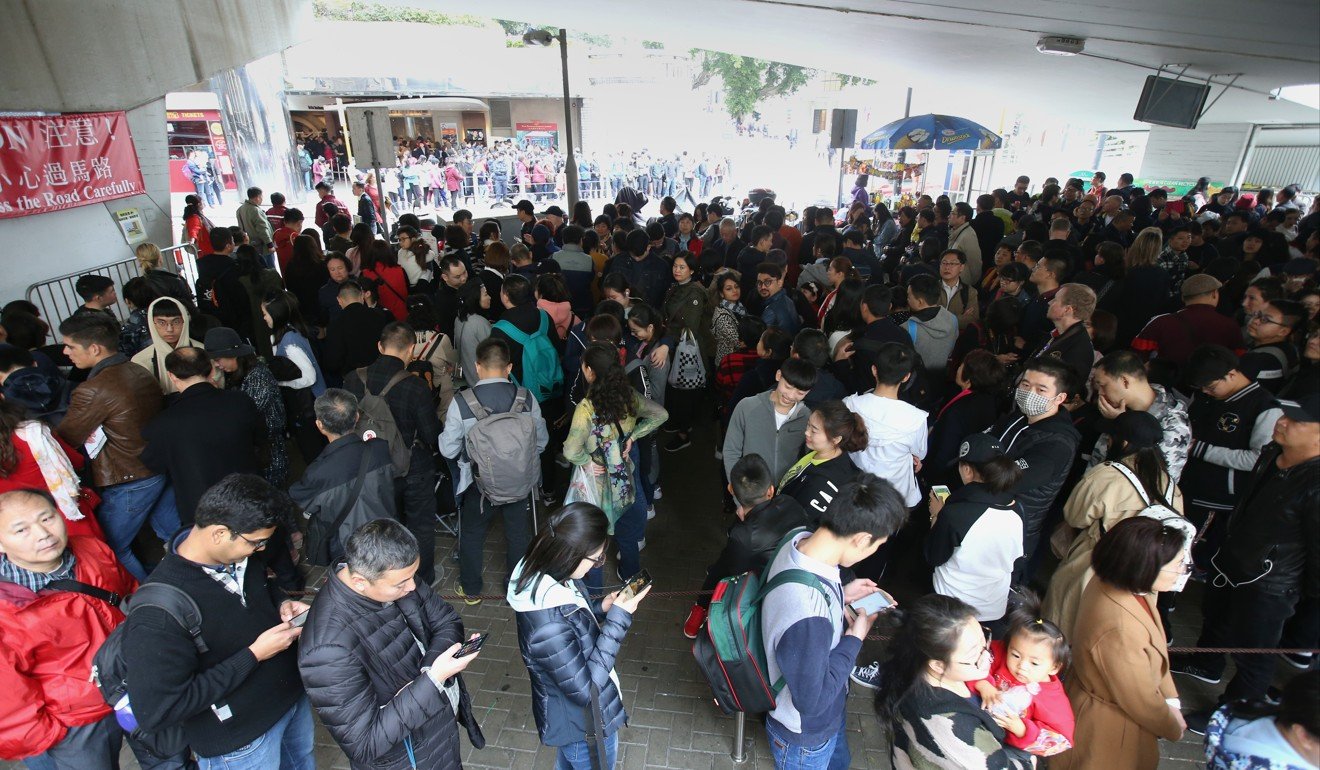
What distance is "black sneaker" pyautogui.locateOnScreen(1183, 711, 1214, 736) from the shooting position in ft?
11.2

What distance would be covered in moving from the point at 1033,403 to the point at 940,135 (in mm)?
9568

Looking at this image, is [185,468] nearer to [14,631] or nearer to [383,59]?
[14,631]

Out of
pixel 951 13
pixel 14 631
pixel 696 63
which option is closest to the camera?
pixel 14 631

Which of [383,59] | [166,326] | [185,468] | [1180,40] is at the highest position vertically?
[383,59]

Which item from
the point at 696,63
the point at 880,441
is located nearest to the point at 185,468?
the point at 880,441

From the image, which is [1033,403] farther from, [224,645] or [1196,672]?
[224,645]

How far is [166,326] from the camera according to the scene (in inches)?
170

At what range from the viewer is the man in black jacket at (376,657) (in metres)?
2.06

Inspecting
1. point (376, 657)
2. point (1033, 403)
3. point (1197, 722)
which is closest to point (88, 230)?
point (376, 657)

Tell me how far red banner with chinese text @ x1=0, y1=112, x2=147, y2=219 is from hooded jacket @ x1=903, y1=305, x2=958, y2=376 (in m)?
8.71

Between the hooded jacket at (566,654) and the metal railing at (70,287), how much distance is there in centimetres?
638

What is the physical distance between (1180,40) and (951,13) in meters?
2.96

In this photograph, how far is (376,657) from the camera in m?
2.20

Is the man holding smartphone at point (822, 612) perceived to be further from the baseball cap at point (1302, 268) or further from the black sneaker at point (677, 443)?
the baseball cap at point (1302, 268)
